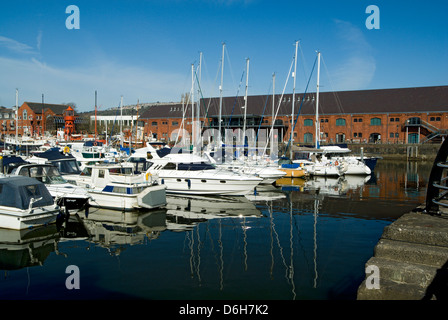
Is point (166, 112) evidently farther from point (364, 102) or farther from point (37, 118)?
point (364, 102)

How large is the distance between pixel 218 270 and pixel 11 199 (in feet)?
29.6

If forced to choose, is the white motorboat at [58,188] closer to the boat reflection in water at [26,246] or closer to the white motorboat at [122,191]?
the white motorboat at [122,191]

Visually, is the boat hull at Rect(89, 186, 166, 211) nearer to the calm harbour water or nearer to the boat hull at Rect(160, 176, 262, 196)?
the calm harbour water

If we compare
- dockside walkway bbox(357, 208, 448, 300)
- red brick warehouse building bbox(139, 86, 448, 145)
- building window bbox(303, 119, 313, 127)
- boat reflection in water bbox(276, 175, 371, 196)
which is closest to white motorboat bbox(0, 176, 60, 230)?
dockside walkway bbox(357, 208, 448, 300)

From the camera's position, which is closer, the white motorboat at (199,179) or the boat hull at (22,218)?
the boat hull at (22,218)

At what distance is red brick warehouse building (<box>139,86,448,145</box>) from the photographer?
197 ft

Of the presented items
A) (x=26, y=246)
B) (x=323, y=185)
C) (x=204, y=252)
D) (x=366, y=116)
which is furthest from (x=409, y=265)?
(x=366, y=116)

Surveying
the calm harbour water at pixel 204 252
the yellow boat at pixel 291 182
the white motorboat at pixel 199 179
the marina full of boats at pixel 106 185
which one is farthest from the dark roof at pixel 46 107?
the calm harbour water at pixel 204 252

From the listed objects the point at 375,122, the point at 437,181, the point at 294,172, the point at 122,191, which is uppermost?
the point at 375,122

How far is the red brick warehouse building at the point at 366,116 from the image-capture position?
59.9 metres

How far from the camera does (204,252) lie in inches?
465

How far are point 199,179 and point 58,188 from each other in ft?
27.5

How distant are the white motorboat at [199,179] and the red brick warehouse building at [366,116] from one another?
34.7 metres
